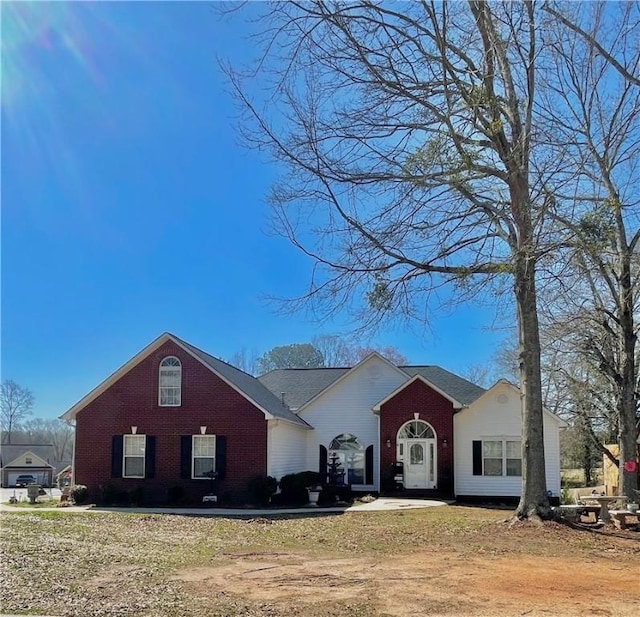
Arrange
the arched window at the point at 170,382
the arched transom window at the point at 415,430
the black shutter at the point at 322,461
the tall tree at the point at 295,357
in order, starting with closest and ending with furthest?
the arched window at the point at 170,382 < the arched transom window at the point at 415,430 < the black shutter at the point at 322,461 < the tall tree at the point at 295,357

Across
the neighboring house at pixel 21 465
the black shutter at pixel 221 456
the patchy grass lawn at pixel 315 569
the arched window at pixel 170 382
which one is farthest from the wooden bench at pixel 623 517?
the neighboring house at pixel 21 465

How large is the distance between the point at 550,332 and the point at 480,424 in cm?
625

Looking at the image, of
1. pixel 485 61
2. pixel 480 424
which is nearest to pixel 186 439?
pixel 480 424

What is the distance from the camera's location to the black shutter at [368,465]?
27.4 m

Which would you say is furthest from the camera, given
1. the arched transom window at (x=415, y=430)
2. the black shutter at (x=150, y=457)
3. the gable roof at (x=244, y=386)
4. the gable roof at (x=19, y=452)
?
the gable roof at (x=19, y=452)

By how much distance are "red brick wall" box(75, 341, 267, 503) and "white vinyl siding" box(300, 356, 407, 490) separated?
5704 mm

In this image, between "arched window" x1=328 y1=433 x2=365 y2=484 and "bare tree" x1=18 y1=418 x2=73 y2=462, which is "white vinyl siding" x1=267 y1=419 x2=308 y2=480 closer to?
"arched window" x1=328 y1=433 x2=365 y2=484

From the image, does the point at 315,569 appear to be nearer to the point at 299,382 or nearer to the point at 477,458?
the point at 477,458

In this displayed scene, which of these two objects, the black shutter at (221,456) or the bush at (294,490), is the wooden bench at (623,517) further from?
the black shutter at (221,456)

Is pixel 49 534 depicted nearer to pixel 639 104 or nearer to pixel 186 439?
pixel 186 439

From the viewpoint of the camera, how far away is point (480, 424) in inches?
1008

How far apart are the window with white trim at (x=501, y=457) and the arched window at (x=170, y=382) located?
1101cm

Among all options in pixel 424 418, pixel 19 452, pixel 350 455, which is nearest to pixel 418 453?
pixel 424 418

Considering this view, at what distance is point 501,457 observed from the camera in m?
25.3
